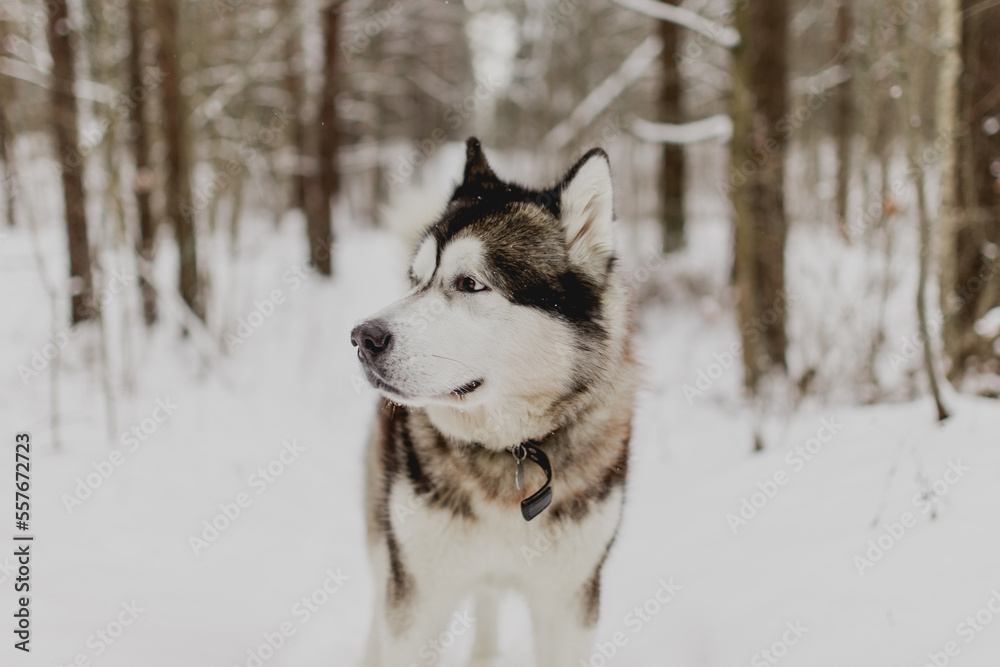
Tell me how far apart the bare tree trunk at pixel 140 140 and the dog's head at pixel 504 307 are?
580 cm

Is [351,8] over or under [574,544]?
over

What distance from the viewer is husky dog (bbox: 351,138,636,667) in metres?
1.87

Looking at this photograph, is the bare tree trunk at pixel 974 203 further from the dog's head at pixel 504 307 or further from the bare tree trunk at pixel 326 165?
the bare tree trunk at pixel 326 165

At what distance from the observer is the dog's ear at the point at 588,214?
1970 millimetres

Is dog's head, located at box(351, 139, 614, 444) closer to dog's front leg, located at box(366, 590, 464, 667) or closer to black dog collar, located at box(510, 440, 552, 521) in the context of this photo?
black dog collar, located at box(510, 440, 552, 521)

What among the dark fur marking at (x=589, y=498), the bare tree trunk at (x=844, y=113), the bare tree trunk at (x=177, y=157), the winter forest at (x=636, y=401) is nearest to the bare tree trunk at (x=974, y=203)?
the winter forest at (x=636, y=401)

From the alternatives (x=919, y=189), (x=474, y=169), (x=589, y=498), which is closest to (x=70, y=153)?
(x=474, y=169)

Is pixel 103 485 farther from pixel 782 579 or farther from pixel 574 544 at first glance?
pixel 782 579

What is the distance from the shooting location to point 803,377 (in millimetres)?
4820

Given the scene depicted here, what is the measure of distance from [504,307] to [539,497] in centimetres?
58

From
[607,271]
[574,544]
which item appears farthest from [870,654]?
[607,271]

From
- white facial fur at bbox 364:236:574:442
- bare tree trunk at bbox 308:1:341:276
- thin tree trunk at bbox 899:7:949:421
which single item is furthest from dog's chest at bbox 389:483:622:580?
bare tree trunk at bbox 308:1:341:276

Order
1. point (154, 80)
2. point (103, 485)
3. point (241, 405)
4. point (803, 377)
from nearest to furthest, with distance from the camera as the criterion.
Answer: point (103, 485) → point (803, 377) → point (241, 405) → point (154, 80)

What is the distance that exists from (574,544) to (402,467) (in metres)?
0.63
